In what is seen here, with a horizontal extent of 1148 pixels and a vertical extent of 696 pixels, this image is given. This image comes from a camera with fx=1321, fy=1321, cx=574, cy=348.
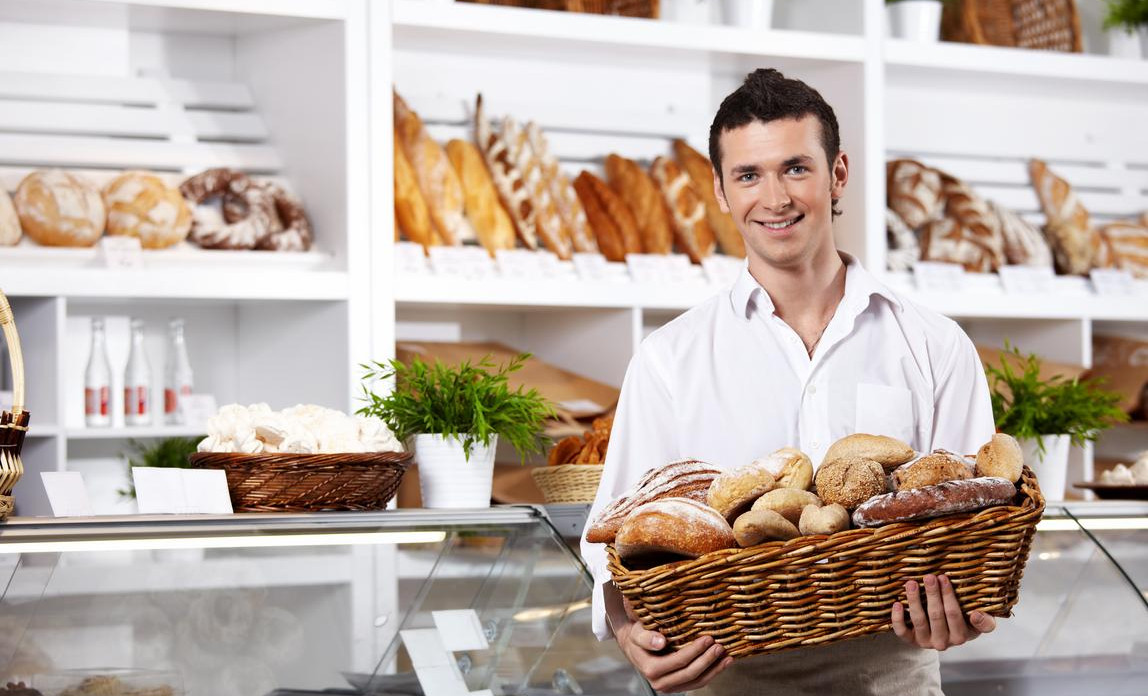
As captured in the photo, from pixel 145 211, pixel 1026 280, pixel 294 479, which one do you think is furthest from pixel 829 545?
pixel 1026 280

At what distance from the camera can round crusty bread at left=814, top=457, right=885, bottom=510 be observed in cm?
118

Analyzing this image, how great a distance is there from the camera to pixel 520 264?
2.84 m

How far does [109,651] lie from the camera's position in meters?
1.60

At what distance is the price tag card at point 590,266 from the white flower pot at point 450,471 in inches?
34.6

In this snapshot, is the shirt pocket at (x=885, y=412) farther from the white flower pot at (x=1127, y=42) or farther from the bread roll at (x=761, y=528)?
the white flower pot at (x=1127, y=42)

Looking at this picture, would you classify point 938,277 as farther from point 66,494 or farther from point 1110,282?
point 66,494

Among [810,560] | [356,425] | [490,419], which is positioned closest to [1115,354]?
[490,419]

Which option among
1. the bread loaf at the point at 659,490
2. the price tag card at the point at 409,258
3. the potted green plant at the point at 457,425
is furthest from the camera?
the price tag card at the point at 409,258

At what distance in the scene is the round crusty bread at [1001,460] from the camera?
3.98ft

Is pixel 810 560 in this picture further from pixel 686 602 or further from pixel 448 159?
pixel 448 159

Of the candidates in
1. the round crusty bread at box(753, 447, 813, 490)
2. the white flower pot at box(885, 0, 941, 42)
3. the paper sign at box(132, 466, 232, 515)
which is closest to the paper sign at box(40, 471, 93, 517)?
the paper sign at box(132, 466, 232, 515)

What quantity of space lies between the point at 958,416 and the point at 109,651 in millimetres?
1050

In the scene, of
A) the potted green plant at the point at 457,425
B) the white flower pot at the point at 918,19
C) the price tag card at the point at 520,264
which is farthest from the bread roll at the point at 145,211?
the white flower pot at the point at 918,19

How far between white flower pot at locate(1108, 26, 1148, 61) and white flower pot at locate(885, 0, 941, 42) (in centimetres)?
61
